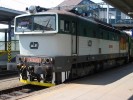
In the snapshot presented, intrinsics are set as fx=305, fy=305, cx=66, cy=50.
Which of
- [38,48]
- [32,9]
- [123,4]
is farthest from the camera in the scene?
[123,4]

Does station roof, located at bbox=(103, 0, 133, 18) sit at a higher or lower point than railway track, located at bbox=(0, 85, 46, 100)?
higher

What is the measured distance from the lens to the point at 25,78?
1339 cm

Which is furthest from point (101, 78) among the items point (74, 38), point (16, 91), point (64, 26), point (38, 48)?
point (16, 91)

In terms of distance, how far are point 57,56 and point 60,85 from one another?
120 cm

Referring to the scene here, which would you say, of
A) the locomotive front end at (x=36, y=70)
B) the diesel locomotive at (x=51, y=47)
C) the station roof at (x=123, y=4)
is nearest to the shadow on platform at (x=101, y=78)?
the diesel locomotive at (x=51, y=47)

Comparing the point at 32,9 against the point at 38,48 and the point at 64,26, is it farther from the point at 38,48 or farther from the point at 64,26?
the point at 38,48

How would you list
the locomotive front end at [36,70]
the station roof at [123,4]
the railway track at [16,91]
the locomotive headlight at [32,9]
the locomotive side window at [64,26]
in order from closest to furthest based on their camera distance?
the railway track at [16,91], the locomotive front end at [36,70], the locomotive side window at [64,26], the station roof at [123,4], the locomotive headlight at [32,9]

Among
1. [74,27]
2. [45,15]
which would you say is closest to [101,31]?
[74,27]

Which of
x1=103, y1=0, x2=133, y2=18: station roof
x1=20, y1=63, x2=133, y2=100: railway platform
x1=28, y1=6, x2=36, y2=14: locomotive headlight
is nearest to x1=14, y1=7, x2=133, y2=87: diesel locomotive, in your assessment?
x1=28, y1=6, x2=36, y2=14: locomotive headlight

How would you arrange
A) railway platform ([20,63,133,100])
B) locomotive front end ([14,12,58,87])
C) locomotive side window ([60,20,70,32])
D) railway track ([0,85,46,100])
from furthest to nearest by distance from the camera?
locomotive side window ([60,20,70,32])
locomotive front end ([14,12,58,87])
railway track ([0,85,46,100])
railway platform ([20,63,133,100])

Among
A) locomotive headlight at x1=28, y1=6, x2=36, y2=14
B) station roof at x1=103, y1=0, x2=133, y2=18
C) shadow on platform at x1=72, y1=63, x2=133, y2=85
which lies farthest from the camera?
shadow on platform at x1=72, y1=63, x2=133, y2=85

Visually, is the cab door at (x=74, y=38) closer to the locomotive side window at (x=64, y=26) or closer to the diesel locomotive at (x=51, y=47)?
the diesel locomotive at (x=51, y=47)

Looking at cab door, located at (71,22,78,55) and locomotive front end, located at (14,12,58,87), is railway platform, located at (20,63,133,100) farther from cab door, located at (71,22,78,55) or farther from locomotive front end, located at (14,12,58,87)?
cab door, located at (71,22,78,55)

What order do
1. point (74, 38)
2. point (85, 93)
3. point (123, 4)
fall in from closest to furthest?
1. point (85, 93)
2. point (123, 4)
3. point (74, 38)
